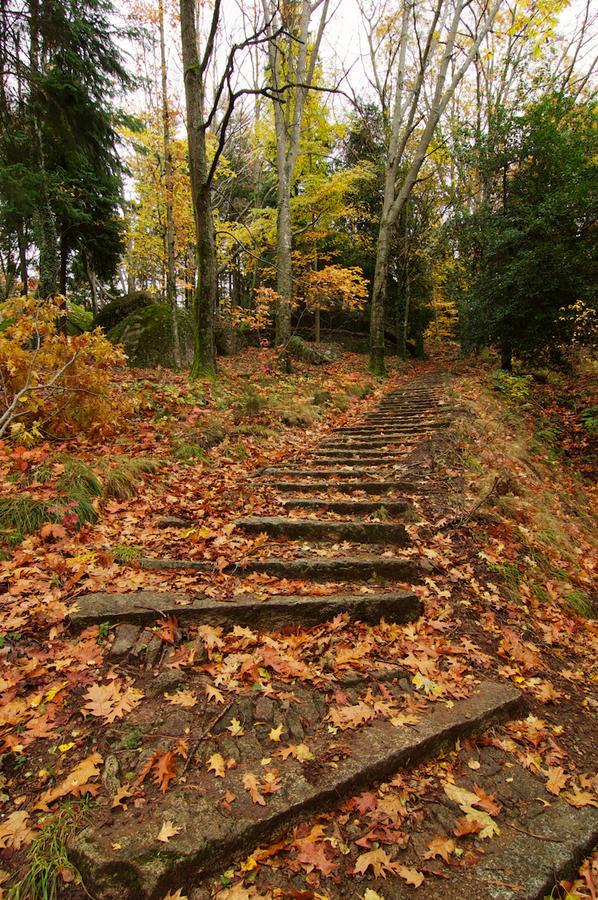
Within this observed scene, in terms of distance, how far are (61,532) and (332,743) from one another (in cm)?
275

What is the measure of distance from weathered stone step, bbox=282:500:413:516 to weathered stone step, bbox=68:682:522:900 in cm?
221

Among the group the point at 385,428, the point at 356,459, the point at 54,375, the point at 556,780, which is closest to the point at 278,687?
the point at 556,780

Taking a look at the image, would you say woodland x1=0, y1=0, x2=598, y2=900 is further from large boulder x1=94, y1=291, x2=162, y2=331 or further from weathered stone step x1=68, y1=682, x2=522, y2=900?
large boulder x1=94, y1=291, x2=162, y2=331

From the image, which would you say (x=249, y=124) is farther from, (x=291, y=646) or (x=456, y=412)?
(x=291, y=646)

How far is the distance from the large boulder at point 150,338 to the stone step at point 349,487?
22.1 ft

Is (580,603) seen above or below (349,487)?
below

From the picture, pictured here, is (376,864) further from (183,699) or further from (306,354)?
(306,354)

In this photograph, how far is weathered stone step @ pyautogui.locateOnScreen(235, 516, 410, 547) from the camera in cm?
416

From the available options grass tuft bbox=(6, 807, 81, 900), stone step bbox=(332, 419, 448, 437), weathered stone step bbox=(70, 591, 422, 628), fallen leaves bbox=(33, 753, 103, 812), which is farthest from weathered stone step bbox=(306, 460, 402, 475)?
grass tuft bbox=(6, 807, 81, 900)

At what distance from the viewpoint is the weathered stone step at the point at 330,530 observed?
4.16 metres

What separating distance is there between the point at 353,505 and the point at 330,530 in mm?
520

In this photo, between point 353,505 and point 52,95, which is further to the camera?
point 52,95

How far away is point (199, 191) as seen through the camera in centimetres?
798

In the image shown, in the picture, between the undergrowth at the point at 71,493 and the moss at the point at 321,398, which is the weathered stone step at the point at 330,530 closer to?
the undergrowth at the point at 71,493
